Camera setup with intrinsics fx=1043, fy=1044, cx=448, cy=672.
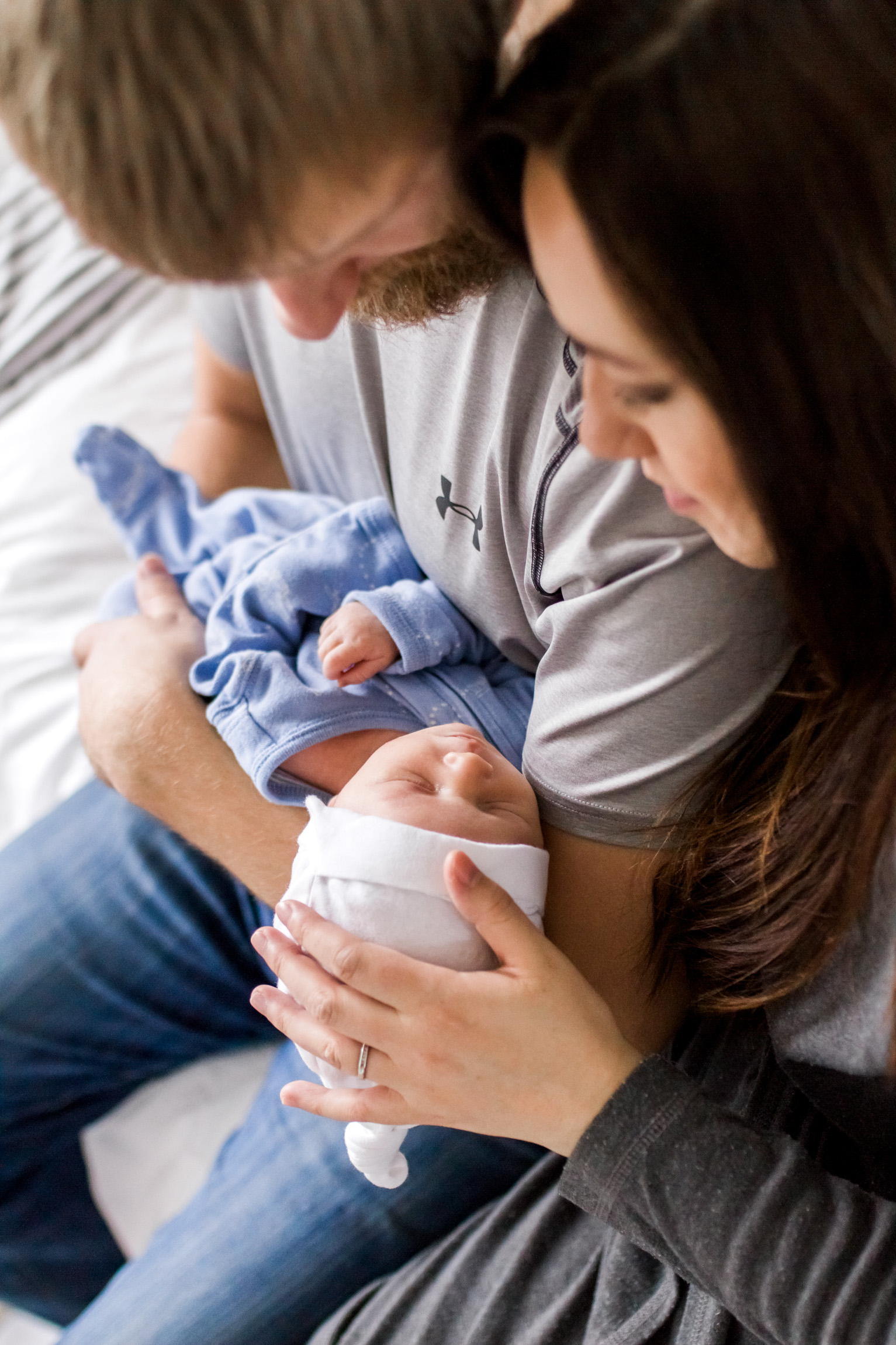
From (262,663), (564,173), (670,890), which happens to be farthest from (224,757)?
(564,173)

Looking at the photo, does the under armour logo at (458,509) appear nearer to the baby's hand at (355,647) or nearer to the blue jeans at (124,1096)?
the baby's hand at (355,647)

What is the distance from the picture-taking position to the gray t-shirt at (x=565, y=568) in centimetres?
77

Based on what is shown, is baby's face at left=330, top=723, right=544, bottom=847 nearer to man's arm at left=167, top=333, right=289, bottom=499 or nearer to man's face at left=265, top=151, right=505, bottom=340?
man's face at left=265, top=151, right=505, bottom=340

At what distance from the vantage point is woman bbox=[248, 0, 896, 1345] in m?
0.53

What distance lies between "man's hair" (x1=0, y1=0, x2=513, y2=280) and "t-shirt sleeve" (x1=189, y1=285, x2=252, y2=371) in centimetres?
73

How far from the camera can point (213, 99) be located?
1.69 feet

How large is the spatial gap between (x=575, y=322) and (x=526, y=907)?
0.47 m

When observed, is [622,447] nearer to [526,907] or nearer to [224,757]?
[526,907]

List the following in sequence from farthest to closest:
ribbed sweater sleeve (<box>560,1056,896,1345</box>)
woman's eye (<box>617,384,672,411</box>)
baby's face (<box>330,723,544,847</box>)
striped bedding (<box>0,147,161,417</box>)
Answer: striped bedding (<box>0,147,161,417</box>) < baby's face (<box>330,723,544,847</box>) < ribbed sweater sleeve (<box>560,1056,896,1345</box>) < woman's eye (<box>617,384,672,411</box>)

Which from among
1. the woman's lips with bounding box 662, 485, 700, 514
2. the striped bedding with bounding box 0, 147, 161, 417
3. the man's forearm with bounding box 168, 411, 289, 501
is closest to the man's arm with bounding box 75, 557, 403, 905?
the man's forearm with bounding box 168, 411, 289, 501

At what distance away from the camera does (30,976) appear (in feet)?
3.89

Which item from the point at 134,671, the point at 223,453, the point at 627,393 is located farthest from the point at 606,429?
the point at 223,453

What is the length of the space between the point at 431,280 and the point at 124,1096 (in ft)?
3.51

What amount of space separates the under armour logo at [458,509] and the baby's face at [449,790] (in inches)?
7.1
